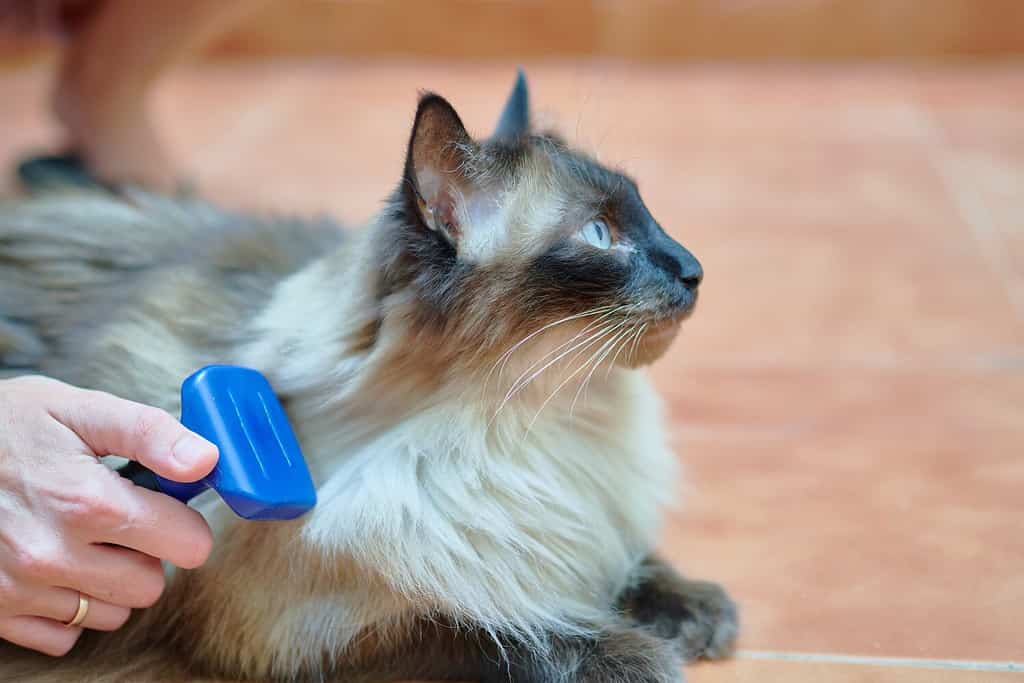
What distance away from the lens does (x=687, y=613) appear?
1294 mm

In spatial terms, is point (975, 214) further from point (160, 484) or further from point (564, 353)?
point (160, 484)

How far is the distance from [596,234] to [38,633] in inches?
28.8

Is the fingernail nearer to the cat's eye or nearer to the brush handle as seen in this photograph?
the brush handle

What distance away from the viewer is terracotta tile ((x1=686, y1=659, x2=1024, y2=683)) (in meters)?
1.23

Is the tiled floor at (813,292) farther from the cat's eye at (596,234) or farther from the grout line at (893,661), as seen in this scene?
the cat's eye at (596,234)

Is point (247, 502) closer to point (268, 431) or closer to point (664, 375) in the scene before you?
point (268, 431)

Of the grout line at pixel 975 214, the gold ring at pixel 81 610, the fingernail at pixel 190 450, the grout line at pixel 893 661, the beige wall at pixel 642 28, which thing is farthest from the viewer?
the beige wall at pixel 642 28

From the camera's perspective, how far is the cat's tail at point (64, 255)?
1.37 m

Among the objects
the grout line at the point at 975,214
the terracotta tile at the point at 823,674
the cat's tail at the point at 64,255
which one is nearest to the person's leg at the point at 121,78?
A: the cat's tail at the point at 64,255

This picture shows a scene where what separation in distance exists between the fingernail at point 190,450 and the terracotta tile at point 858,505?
0.69 metres

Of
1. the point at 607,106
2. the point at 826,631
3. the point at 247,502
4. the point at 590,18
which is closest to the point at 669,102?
the point at 607,106

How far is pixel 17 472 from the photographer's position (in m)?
1.09

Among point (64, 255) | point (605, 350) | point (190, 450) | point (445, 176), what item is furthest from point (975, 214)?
point (190, 450)

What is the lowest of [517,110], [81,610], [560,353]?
[81,610]
